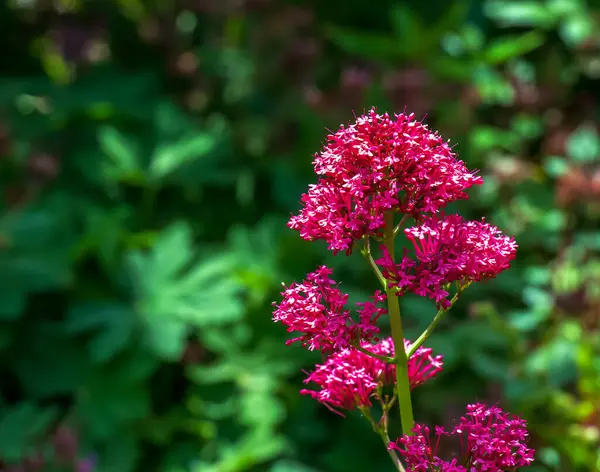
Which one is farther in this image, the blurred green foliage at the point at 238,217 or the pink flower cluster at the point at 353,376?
the blurred green foliage at the point at 238,217

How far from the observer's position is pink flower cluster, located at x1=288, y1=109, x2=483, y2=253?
2.07 feet

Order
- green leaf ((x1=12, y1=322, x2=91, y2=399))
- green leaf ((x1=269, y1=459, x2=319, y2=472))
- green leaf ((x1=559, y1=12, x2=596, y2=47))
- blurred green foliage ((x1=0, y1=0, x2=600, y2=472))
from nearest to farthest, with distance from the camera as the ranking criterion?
green leaf ((x1=269, y1=459, x2=319, y2=472)) → blurred green foliage ((x1=0, y1=0, x2=600, y2=472)) → green leaf ((x1=12, y1=322, x2=91, y2=399)) → green leaf ((x1=559, y1=12, x2=596, y2=47))

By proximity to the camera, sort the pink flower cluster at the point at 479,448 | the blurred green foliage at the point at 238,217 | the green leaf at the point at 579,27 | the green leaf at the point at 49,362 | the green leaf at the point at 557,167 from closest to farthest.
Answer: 1. the pink flower cluster at the point at 479,448
2. the blurred green foliage at the point at 238,217
3. the green leaf at the point at 49,362
4. the green leaf at the point at 557,167
5. the green leaf at the point at 579,27

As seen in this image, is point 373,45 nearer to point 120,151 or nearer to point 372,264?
point 120,151

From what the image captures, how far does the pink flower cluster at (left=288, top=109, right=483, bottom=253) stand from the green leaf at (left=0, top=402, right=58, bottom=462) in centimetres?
201

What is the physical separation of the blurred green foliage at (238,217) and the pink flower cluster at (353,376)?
1527mm

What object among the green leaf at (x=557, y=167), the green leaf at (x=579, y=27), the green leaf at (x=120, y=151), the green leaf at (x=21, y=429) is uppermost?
the green leaf at (x=579, y=27)

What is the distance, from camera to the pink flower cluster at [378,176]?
631mm

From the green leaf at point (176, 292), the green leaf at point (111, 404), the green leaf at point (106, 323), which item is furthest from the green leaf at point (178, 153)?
the green leaf at point (111, 404)

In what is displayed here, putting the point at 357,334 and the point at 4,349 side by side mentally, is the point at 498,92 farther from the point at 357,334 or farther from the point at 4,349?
the point at 357,334

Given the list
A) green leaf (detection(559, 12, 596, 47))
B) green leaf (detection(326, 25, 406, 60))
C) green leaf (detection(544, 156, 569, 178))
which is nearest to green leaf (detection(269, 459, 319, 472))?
green leaf (detection(544, 156, 569, 178))

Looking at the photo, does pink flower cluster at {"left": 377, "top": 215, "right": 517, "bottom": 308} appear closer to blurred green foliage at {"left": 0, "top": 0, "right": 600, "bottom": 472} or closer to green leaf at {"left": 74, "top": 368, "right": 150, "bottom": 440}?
blurred green foliage at {"left": 0, "top": 0, "right": 600, "bottom": 472}

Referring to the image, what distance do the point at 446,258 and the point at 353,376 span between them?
0.13 m

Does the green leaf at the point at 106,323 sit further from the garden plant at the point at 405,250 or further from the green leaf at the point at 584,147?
the garden plant at the point at 405,250
